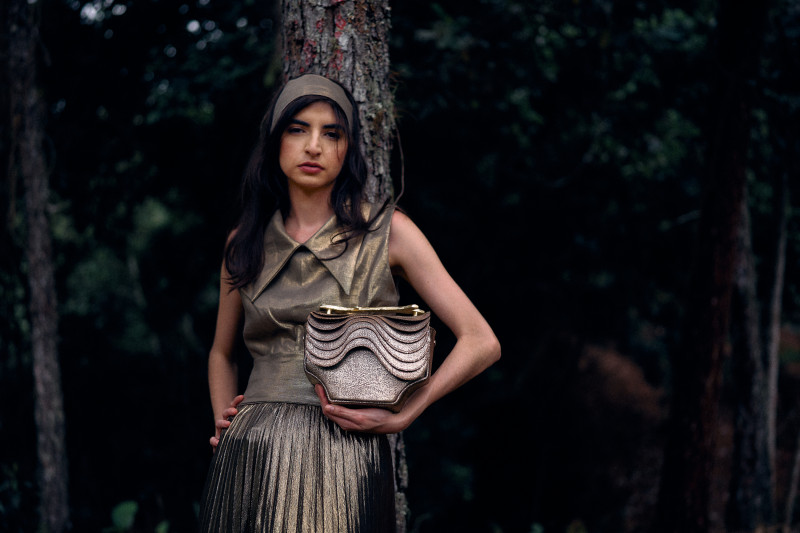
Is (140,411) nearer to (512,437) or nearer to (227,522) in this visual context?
(512,437)

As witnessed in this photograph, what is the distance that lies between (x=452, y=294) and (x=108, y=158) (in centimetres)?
415

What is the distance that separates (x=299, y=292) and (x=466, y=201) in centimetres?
408

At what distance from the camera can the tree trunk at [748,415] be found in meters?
5.56

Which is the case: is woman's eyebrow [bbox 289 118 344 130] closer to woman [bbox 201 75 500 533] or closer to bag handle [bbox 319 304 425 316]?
woman [bbox 201 75 500 533]

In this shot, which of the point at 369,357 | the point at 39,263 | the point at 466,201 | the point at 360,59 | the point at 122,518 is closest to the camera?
the point at 369,357

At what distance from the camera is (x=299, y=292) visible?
2172 millimetres

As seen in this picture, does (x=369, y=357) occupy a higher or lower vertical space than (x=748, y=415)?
higher

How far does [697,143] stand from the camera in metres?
6.41

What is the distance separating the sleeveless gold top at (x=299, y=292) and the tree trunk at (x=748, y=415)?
14.1ft

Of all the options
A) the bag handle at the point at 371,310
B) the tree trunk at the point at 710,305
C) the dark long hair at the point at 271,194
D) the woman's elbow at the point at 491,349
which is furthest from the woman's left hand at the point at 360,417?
the tree trunk at the point at 710,305

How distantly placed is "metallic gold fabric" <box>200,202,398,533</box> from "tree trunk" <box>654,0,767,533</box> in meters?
2.76

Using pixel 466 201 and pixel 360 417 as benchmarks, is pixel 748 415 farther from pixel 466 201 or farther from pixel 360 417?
pixel 360 417

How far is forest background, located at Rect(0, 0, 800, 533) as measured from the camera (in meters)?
4.76

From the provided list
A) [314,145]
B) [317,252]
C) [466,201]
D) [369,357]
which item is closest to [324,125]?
[314,145]
